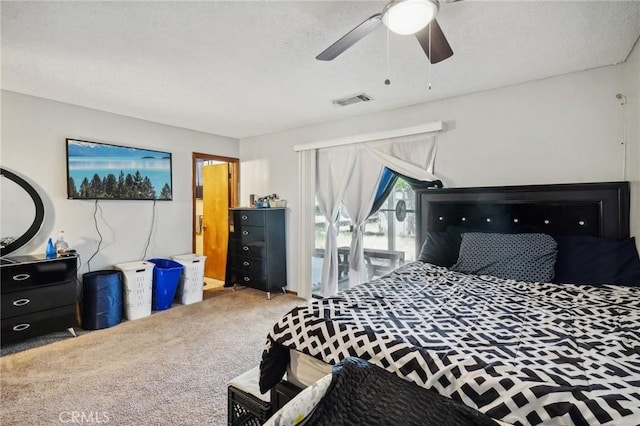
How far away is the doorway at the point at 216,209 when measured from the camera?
5.02 meters

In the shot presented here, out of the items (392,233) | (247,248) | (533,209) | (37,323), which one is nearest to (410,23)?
(533,209)

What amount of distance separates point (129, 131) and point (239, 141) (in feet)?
5.46

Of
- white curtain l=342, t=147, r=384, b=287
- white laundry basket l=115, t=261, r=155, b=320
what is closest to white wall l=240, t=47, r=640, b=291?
white curtain l=342, t=147, r=384, b=287

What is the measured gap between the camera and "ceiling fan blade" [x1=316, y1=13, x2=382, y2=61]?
4.69 feet

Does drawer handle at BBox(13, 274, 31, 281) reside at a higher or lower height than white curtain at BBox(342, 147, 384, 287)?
lower

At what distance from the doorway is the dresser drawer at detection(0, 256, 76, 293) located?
82.6 inches

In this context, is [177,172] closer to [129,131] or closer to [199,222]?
[129,131]

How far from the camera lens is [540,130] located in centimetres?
264

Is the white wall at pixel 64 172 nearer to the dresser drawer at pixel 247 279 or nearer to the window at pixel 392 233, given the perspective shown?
the dresser drawer at pixel 247 279

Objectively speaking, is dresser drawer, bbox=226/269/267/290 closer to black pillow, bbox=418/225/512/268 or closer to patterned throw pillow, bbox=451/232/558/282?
black pillow, bbox=418/225/512/268

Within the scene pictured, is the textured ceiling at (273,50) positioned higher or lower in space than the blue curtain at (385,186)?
higher

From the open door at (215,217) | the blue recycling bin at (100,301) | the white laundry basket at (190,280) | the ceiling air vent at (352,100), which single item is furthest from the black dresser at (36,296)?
the ceiling air vent at (352,100)

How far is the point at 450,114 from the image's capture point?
121 inches

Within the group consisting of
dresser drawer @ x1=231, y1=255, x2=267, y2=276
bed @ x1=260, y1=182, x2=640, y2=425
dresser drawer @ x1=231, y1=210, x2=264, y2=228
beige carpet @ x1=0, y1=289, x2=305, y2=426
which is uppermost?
dresser drawer @ x1=231, y1=210, x2=264, y2=228
